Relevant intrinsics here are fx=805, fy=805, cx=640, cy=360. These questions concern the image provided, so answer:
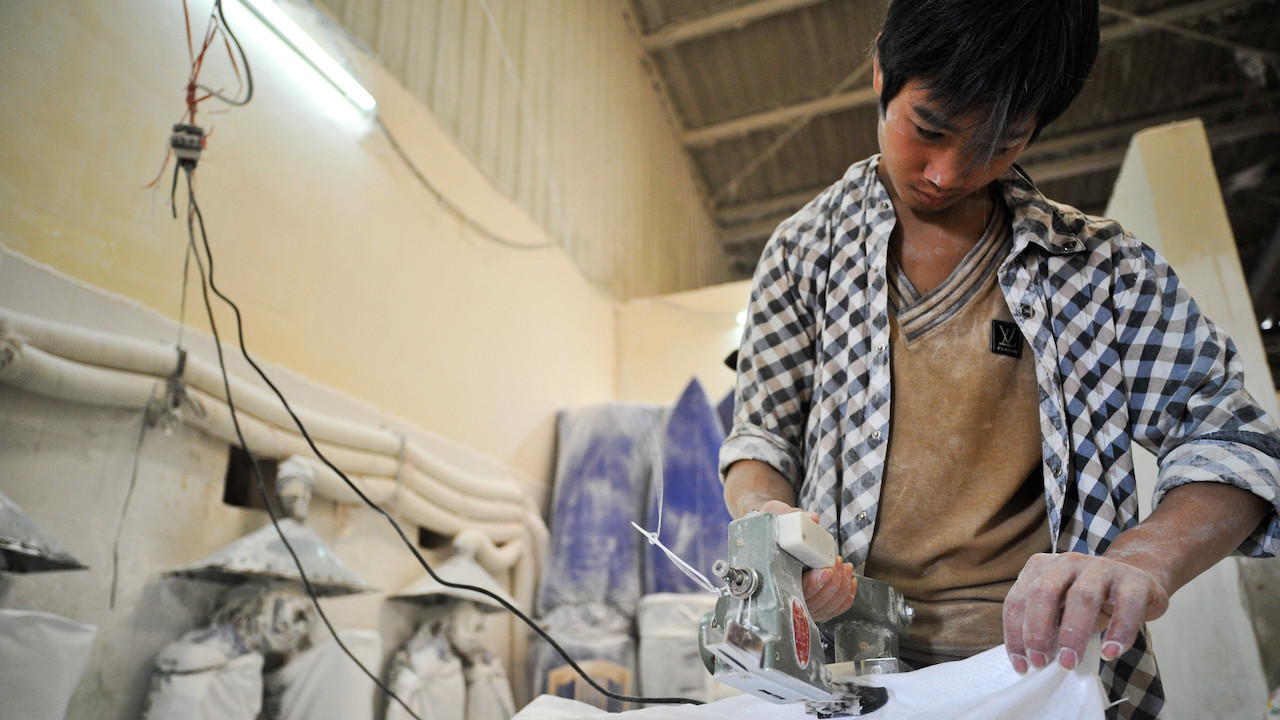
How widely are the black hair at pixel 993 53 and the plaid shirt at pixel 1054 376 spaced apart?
180 mm

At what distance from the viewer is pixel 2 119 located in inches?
59.4

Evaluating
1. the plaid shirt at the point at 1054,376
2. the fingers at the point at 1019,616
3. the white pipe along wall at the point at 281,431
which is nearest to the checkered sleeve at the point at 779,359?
the plaid shirt at the point at 1054,376

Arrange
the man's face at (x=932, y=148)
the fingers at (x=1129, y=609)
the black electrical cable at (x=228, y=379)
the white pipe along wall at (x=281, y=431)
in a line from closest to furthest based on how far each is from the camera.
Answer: the fingers at (x=1129, y=609) < the man's face at (x=932, y=148) < the white pipe along wall at (x=281, y=431) < the black electrical cable at (x=228, y=379)

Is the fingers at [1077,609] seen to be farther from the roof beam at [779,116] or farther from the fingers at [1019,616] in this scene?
the roof beam at [779,116]

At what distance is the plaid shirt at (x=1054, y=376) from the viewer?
2.91 feet

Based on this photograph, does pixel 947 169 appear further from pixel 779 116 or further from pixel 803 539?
pixel 779 116

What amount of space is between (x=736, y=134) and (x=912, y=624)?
5.60m

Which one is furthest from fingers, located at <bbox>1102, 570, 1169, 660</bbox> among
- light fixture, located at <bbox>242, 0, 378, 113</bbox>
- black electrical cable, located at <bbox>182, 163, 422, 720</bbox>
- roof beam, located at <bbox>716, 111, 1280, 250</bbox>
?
roof beam, located at <bbox>716, 111, 1280, 250</bbox>

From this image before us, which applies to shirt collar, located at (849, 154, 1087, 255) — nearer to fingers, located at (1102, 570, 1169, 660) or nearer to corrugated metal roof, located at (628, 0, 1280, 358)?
fingers, located at (1102, 570, 1169, 660)

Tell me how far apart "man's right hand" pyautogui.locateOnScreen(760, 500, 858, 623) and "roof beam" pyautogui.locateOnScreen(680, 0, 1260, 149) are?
16.2 ft

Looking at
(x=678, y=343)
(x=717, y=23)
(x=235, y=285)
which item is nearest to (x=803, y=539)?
(x=235, y=285)

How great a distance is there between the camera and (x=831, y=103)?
5.67 metres

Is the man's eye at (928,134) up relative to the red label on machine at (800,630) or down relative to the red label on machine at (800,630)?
up

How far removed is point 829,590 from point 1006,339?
42cm
